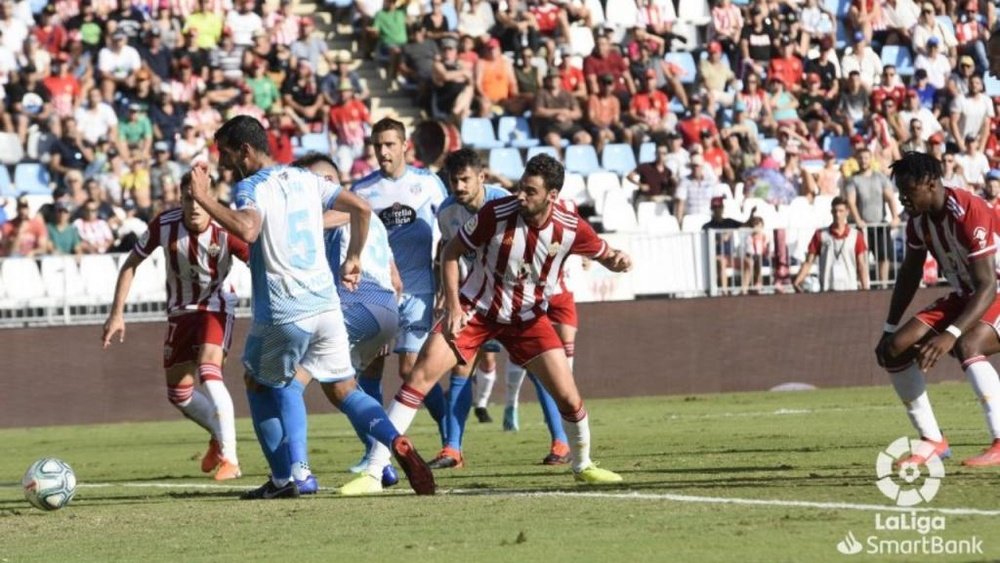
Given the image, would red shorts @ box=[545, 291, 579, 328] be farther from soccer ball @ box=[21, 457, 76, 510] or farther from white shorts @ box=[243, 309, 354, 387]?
soccer ball @ box=[21, 457, 76, 510]

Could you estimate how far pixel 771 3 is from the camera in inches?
1204

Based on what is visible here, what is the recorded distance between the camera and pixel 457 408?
13625 millimetres

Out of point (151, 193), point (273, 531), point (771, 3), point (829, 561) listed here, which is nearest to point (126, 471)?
point (273, 531)

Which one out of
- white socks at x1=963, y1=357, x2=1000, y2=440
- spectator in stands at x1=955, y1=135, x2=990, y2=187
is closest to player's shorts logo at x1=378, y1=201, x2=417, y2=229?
white socks at x1=963, y1=357, x2=1000, y2=440

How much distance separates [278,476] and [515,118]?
16345 mm

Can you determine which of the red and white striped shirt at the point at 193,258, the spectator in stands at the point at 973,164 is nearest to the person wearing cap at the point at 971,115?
the spectator in stands at the point at 973,164

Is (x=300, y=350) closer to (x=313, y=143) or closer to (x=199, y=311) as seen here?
(x=199, y=311)

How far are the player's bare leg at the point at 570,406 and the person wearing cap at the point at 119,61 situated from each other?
14.7m

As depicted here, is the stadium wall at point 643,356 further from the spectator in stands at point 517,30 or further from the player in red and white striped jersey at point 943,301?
the player in red and white striped jersey at point 943,301

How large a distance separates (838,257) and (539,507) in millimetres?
13641

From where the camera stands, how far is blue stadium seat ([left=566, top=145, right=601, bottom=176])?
26.3 meters

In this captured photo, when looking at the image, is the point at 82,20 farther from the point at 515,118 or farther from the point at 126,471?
the point at 126,471

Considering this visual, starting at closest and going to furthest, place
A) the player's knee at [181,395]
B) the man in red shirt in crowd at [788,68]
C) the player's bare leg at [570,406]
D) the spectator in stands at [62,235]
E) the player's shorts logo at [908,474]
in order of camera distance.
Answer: the player's shorts logo at [908,474] → the player's bare leg at [570,406] → the player's knee at [181,395] → the spectator in stands at [62,235] → the man in red shirt in crowd at [788,68]

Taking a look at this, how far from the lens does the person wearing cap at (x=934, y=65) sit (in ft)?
99.9
